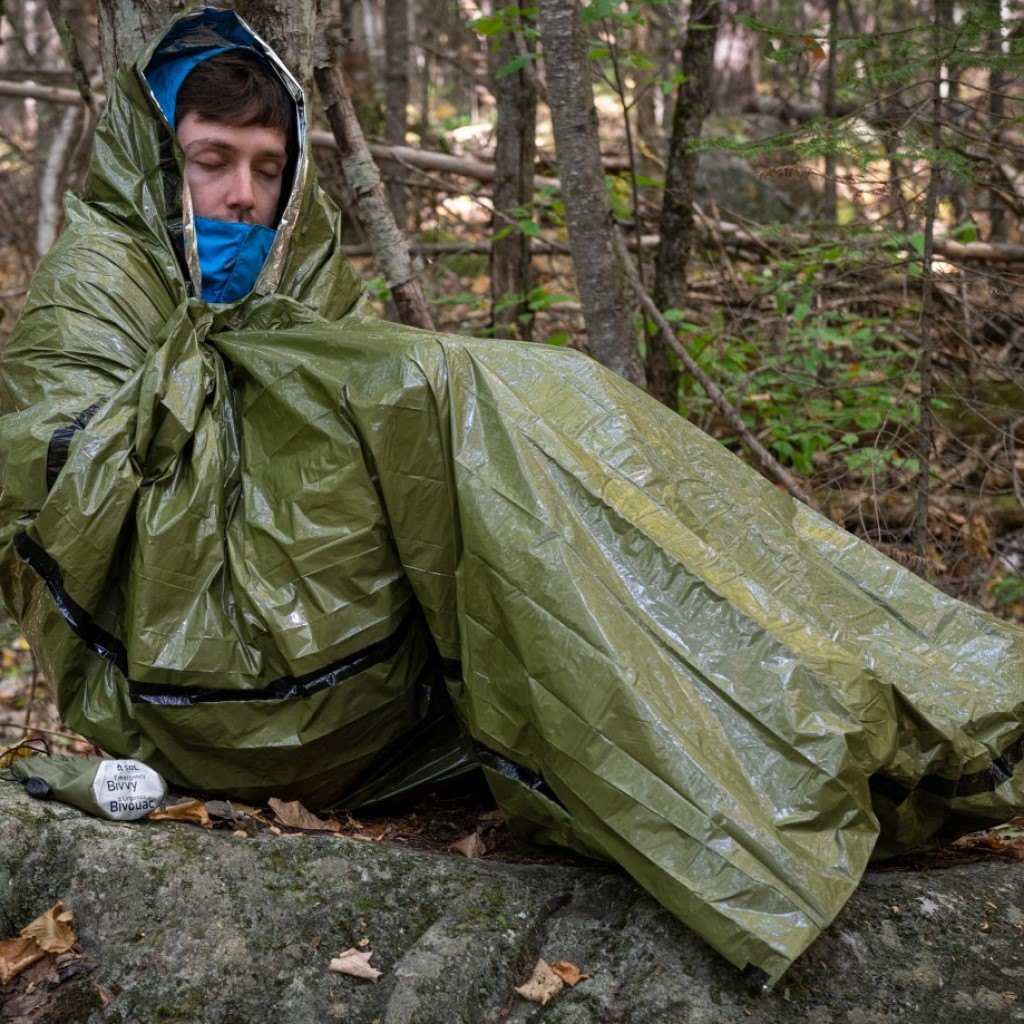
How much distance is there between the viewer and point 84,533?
6.24 ft

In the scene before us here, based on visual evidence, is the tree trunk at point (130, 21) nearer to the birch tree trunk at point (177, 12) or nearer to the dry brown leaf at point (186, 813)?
the birch tree trunk at point (177, 12)

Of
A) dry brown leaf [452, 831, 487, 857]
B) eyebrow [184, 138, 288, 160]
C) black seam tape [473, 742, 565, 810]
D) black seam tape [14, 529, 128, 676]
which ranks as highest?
eyebrow [184, 138, 288, 160]

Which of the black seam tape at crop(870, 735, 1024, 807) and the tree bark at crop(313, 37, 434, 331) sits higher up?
the tree bark at crop(313, 37, 434, 331)

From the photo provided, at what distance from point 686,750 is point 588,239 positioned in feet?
7.83

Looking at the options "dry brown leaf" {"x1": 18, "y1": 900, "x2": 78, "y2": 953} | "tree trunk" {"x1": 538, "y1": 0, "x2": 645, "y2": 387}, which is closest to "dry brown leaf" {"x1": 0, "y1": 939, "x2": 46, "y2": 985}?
"dry brown leaf" {"x1": 18, "y1": 900, "x2": 78, "y2": 953}

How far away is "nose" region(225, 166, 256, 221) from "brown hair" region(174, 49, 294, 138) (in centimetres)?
10

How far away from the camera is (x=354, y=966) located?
63.6 inches

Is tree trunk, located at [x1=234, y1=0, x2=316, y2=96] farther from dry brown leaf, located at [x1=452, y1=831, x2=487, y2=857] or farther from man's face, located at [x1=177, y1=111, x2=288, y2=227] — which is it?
dry brown leaf, located at [x1=452, y1=831, x2=487, y2=857]

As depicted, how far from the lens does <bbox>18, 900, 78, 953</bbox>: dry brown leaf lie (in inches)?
62.2

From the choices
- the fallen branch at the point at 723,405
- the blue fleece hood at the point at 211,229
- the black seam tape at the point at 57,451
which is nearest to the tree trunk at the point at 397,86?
the fallen branch at the point at 723,405

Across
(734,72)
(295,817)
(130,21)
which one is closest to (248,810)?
(295,817)

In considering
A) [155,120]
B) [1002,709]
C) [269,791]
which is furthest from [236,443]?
[1002,709]

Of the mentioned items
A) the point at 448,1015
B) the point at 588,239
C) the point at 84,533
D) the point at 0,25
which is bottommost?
the point at 448,1015

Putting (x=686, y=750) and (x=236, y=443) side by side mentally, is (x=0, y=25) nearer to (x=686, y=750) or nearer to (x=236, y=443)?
(x=236, y=443)
